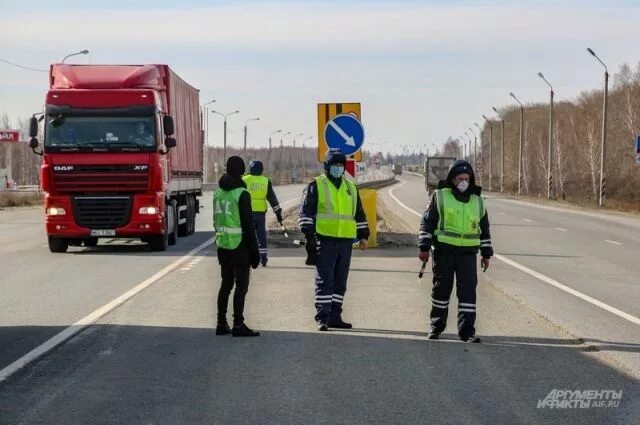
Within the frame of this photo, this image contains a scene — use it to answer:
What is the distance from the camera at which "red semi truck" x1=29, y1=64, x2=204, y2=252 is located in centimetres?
2108

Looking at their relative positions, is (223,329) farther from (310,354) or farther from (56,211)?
→ (56,211)

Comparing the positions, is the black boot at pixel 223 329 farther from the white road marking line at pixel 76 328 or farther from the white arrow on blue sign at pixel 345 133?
the white arrow on blue sign at pixel 345 133

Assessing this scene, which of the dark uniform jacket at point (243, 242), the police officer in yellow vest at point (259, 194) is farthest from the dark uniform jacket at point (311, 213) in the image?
the police officer in yellow vest at point (259, 194)

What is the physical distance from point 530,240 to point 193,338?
715 inches

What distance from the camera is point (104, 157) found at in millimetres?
21078

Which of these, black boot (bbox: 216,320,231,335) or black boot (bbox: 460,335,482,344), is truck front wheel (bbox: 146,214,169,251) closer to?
black boot (bbox: 216,320,231,335)

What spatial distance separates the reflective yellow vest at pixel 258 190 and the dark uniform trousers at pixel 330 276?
658 cm

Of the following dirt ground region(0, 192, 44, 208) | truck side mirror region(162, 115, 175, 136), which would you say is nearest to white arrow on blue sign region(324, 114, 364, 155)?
truck side mirror region(162, 115, 175, 136)

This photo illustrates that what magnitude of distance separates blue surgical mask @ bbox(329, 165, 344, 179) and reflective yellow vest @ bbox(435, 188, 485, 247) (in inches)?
43.9

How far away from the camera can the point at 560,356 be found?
9.30m

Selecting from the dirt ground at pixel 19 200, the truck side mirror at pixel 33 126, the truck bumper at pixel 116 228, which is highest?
the truck side mirror at pixel 33 126

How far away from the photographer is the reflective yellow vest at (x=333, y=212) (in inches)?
437

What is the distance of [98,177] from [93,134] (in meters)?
0.78

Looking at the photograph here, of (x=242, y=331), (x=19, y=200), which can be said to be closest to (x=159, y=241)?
(x=242, y=331)
